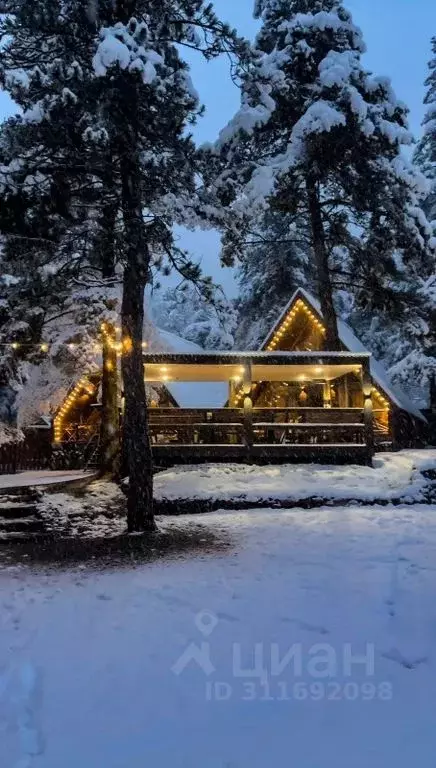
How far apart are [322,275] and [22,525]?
1350 cm

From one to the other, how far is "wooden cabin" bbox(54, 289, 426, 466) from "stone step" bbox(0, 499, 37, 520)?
4.11 meters

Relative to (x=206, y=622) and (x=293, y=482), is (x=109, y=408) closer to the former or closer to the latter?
(x=293, y=482)

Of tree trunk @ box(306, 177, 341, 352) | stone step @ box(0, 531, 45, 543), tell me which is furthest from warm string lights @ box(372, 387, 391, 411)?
stone step @ box(0, 531, 45, 543)

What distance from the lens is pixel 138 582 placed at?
6.88m

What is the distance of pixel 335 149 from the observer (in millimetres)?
17062

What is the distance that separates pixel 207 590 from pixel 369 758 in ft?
11.0

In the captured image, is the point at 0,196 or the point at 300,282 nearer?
the point at 0,196

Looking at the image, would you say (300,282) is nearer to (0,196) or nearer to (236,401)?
(236,401)

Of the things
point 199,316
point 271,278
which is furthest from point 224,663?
point 199,316

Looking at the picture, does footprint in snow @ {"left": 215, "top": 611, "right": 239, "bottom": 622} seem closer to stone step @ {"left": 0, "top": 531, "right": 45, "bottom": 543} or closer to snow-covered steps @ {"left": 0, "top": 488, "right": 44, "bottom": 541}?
stone step @ {"left": 0, "top": 531, "right": 45, "bottom": 543}

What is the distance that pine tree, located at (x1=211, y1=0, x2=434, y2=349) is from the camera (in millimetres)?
16391

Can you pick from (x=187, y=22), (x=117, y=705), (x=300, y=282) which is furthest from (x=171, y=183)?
(x=300, y=282)

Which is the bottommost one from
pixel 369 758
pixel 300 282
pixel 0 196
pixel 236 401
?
pixel 369 758

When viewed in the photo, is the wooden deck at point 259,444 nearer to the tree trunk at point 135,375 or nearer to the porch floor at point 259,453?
the porch floor at point 259,453
